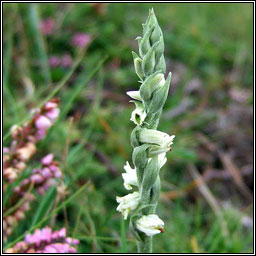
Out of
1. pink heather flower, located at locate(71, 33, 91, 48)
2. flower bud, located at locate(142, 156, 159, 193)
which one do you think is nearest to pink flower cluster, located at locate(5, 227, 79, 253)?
flower bud, located at locate(142, 156, 159, 193)

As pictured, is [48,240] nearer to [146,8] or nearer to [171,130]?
[171,130]

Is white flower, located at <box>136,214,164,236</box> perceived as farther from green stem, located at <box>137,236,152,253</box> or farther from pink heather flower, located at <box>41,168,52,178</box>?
pink heather flower, located at <box>41,168,52,178</box>

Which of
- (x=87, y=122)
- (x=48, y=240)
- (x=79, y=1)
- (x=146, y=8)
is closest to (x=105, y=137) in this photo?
(x=87, y=122)

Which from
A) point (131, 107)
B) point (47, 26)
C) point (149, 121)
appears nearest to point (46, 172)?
point (149, 121)

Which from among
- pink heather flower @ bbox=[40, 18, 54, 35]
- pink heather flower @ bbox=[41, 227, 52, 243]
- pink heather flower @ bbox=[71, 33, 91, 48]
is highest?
pink heather flower @ bbox=[40, 18, 54, 35]

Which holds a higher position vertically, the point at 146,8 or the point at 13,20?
the point at 146,8

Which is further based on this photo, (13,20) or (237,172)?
(13,20)

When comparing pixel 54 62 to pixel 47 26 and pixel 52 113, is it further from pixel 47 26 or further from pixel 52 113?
pixel 52 113

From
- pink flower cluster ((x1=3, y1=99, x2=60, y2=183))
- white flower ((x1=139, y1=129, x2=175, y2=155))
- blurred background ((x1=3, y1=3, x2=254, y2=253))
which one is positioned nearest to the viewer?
white flower ((x1=139, y1=129, x2=175, y2=155))
